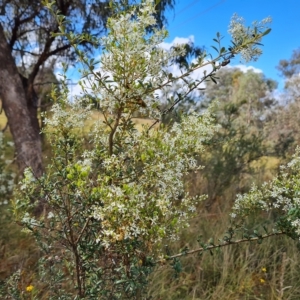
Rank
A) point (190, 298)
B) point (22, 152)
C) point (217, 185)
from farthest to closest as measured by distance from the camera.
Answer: point (217, 185), point (22, 152), point (190, 298)

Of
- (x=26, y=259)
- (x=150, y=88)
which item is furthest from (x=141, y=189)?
(x=26, y=259)

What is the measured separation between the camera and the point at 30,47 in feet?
17.4

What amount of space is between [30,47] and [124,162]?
471 cm

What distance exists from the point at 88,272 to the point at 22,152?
2.62 meters

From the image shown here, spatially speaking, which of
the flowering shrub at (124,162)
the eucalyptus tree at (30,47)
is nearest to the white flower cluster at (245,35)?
the flowering shrub at (124,162)

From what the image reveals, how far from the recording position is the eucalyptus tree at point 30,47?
3.65 meters

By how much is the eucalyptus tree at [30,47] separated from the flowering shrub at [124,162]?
7.72 feet

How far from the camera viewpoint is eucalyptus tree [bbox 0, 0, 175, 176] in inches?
144

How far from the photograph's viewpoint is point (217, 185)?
4492mm

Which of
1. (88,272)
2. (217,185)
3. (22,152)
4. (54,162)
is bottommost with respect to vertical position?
(88,272)

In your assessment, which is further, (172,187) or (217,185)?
(217,185)

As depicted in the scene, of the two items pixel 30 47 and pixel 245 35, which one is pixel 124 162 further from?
pixel 30 47

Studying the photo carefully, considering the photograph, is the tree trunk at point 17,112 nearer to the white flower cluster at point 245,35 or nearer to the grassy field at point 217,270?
the grassy field at point 217,270

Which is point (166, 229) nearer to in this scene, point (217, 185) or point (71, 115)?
point (71, 115)
